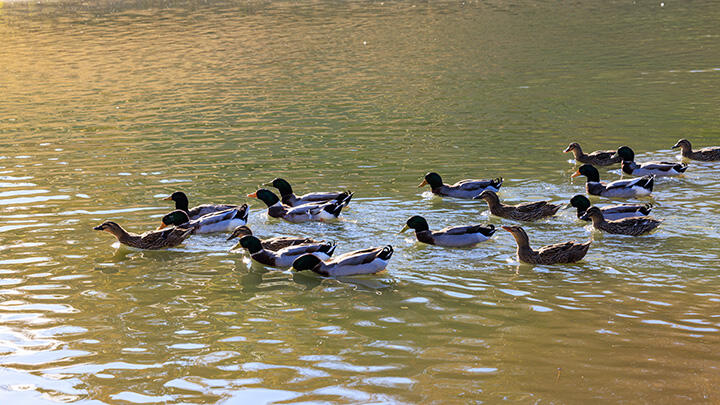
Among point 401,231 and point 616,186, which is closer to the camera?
point 401,231

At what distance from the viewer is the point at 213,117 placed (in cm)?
2636

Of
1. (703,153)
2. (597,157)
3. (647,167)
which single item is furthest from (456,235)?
(703,153)

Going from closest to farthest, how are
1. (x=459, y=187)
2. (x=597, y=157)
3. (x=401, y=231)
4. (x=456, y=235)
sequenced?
1. (x=456, y=235)
2. (x=401, y=231)
3. (x=459, y=187)
4. (x=597, y=157)

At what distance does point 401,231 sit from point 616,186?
206 inches

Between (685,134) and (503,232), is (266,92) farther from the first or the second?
(503,232)

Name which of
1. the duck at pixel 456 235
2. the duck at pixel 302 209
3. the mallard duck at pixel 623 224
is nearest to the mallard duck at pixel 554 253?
the duck at pixel 456 235

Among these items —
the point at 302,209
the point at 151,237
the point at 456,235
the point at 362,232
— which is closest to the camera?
the point at 456,235

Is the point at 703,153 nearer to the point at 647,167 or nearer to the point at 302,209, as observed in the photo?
the point at 647,167

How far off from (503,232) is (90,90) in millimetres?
23404

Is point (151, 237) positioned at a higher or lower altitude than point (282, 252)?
higher

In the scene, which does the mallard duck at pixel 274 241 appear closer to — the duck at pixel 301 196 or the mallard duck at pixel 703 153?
the duck at pixel 301 196

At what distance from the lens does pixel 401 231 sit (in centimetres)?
1442

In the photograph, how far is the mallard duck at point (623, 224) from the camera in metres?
13.5

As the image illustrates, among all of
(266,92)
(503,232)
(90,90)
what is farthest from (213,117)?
(503,232)
